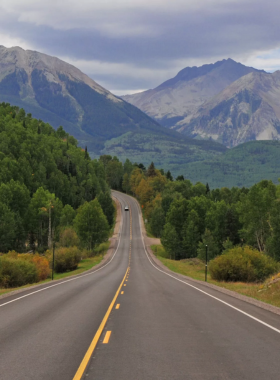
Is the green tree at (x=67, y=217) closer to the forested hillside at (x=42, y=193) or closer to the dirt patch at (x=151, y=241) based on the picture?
the forested hillside at (x=42, y=193)

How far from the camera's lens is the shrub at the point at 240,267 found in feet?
122

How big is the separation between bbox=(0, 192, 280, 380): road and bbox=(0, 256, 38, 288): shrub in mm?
17296

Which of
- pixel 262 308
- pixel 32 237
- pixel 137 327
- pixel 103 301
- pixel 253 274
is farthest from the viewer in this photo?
pixel 32 237

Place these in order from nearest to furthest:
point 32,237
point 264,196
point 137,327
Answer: point 137,327 < point 264,196 < point 32,237

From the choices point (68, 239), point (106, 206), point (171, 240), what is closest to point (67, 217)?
point (68, 239)

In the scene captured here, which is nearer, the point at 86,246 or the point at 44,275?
the point at 44,275

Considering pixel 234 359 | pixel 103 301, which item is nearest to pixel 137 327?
pixel 234 359

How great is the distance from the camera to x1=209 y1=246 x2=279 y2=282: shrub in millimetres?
37094

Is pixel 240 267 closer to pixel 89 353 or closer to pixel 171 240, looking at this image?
pixel 89 353

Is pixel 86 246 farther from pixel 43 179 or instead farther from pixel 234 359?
pixel 234 359

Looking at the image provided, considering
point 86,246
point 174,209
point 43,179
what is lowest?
point 86,246

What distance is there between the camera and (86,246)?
9238 cm

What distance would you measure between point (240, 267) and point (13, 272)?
19.8m

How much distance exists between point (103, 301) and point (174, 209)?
250 feet
